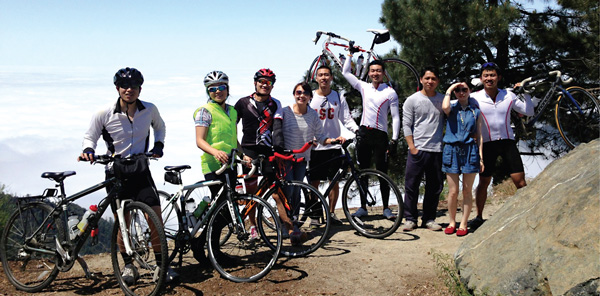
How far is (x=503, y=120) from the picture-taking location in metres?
6.33

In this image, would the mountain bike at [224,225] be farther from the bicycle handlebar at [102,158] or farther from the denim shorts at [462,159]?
the denim shorts at [462,159]

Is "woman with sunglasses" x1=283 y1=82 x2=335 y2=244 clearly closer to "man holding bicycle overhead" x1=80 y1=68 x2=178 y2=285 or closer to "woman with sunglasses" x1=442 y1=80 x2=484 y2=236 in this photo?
"woman with sunglasses" x1=442 y1=80 x2=484 y2=236

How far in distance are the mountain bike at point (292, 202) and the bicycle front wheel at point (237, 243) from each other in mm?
293

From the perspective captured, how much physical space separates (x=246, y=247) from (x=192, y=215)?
61 centimetres

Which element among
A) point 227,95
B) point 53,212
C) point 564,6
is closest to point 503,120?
point 227,95

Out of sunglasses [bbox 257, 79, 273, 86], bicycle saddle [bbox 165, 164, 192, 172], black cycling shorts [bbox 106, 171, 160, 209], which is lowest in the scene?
black cycling shorts [bbox 106, 171, 160, 209]

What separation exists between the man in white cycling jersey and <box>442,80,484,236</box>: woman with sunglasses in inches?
44.4

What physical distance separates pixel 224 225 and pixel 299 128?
1.50m

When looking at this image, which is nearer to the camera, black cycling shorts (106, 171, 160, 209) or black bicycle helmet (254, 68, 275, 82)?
black cycling shorts (106, 171, 160, 209)

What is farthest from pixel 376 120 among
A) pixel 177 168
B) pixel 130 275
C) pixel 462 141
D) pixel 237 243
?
pixel 130 275

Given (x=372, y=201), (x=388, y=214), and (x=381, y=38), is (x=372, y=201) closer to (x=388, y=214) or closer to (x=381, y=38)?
(x=388, y=214)

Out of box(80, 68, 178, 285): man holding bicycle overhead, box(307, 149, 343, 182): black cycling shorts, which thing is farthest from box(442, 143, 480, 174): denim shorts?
box(80, 68, 178, 285): man holding bicycle overhead

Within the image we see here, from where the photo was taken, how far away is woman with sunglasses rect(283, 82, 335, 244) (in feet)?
19.7

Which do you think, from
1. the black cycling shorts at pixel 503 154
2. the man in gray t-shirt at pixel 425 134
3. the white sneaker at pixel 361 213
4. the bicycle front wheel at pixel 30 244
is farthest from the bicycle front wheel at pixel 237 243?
the black cycling shorts at pixel 503 154
